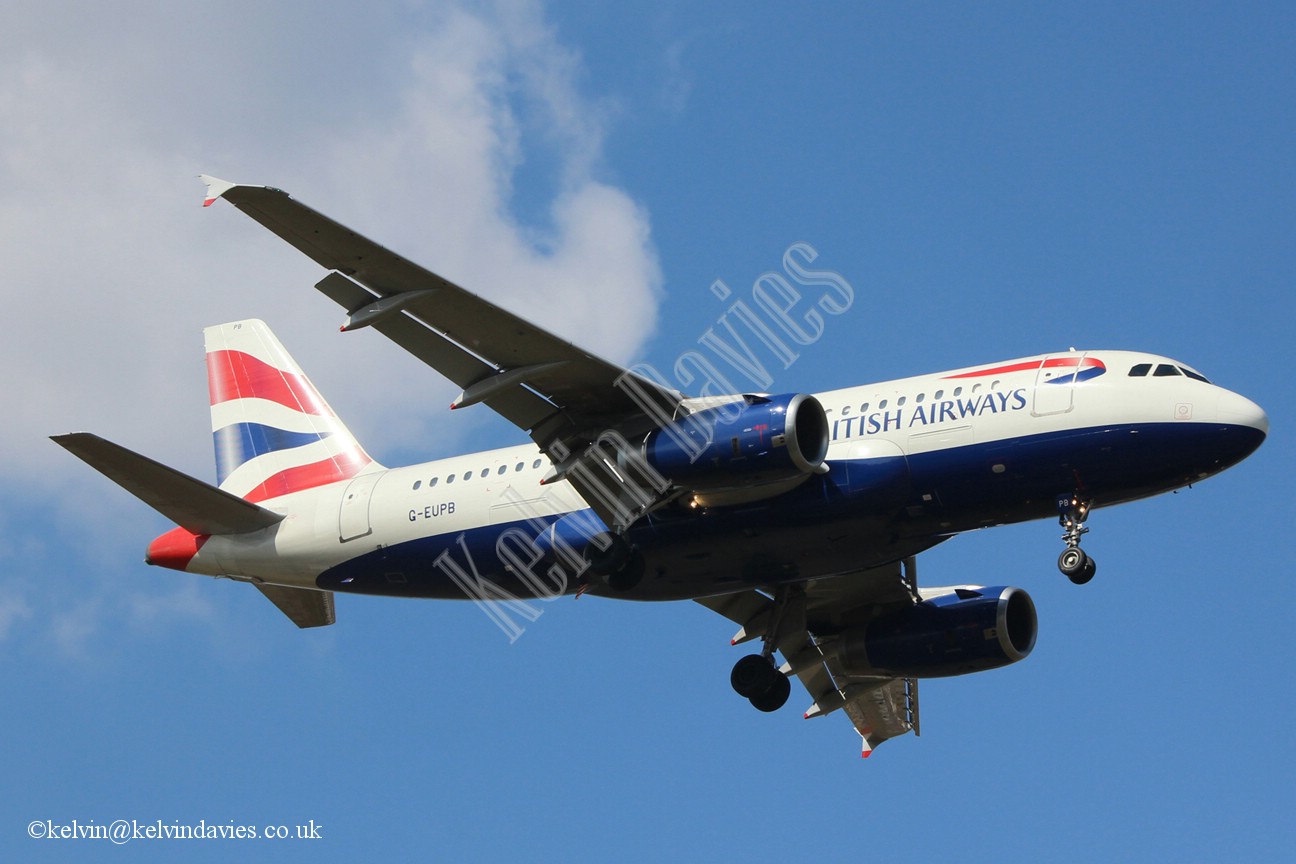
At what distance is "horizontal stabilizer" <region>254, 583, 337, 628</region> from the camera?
3356 centimetres

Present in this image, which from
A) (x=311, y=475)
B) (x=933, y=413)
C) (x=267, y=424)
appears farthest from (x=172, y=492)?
(x=933, y=413)

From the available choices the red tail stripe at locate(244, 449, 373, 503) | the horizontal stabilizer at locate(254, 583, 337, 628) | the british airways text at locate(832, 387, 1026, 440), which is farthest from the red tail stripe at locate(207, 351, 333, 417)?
the british airways text at locate(832, 387, 1026, 440)

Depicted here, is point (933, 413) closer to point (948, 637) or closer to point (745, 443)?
point (745, 443)

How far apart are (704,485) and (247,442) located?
12.9 m

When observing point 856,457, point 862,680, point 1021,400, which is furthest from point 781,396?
point 862,680

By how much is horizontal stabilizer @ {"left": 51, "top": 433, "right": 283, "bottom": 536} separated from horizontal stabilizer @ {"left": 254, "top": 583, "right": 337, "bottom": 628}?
1.62 metres

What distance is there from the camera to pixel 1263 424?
26.7 m

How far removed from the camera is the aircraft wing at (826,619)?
111 feet

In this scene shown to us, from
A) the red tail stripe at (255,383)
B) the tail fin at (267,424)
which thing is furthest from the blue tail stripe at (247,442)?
the red tail stripe at (255,383)

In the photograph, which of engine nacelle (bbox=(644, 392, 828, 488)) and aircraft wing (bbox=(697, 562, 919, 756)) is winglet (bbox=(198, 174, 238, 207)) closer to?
engine nacelle (bbox=(644, 392, 828, 488))

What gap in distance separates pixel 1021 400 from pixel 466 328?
9.36m

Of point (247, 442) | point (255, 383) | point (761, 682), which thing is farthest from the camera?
point (255, 383)

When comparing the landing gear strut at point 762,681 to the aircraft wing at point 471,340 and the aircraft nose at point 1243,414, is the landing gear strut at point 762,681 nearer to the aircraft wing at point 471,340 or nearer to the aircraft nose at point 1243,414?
the aircraft wing at point 471,340

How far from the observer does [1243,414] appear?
87.2ft
